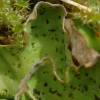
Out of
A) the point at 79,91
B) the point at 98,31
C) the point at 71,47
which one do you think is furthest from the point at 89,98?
the point at 98,31

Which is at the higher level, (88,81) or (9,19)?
(9,19)

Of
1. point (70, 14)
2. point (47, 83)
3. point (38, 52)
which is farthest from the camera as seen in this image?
point (70, 14)

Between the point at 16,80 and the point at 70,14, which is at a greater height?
the point at 70,14

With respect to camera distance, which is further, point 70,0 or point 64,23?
point 70,0

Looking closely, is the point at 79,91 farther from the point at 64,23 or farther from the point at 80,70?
the point at 64,23

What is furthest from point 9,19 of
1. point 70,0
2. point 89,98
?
point 89,98

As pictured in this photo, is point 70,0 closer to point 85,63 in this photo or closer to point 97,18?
point 97,18

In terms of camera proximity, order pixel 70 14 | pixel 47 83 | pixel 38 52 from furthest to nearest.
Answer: pixel 70 14, pixel 38 52, pixel 47 83
